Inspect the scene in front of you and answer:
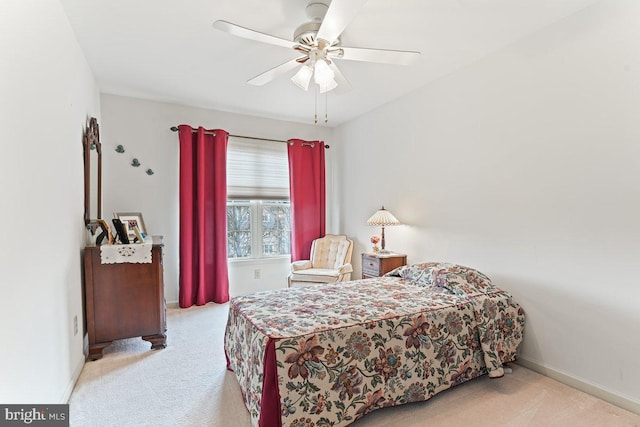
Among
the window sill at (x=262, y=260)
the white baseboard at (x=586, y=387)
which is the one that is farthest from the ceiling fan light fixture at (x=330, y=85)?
the window sill at (x=262, y=260)

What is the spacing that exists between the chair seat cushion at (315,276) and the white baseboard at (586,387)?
78.4 inches

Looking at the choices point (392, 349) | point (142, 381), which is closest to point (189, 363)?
point (142, 381)

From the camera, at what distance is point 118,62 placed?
2.88 metres

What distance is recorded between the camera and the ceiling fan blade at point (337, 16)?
5.16 feet

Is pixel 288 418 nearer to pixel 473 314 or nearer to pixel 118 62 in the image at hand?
pixel 473 314

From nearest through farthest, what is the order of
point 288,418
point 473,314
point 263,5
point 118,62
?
point 288,418, point 263,5, point 473,314, point 118,62

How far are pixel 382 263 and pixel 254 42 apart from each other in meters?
2.42

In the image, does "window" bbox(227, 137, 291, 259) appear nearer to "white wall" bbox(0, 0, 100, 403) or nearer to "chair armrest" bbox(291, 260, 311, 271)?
"chair armrest" bbox(291, 260, 311, 271)

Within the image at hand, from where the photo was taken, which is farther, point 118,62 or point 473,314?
point 118,62

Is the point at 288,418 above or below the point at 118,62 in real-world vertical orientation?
below

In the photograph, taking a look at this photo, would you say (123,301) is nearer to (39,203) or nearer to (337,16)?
(39,203)

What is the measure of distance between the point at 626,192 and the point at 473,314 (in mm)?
1164

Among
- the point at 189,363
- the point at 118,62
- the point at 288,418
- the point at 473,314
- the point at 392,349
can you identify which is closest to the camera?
the point at 288,418

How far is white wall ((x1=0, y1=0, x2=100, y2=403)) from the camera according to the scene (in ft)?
4.30
